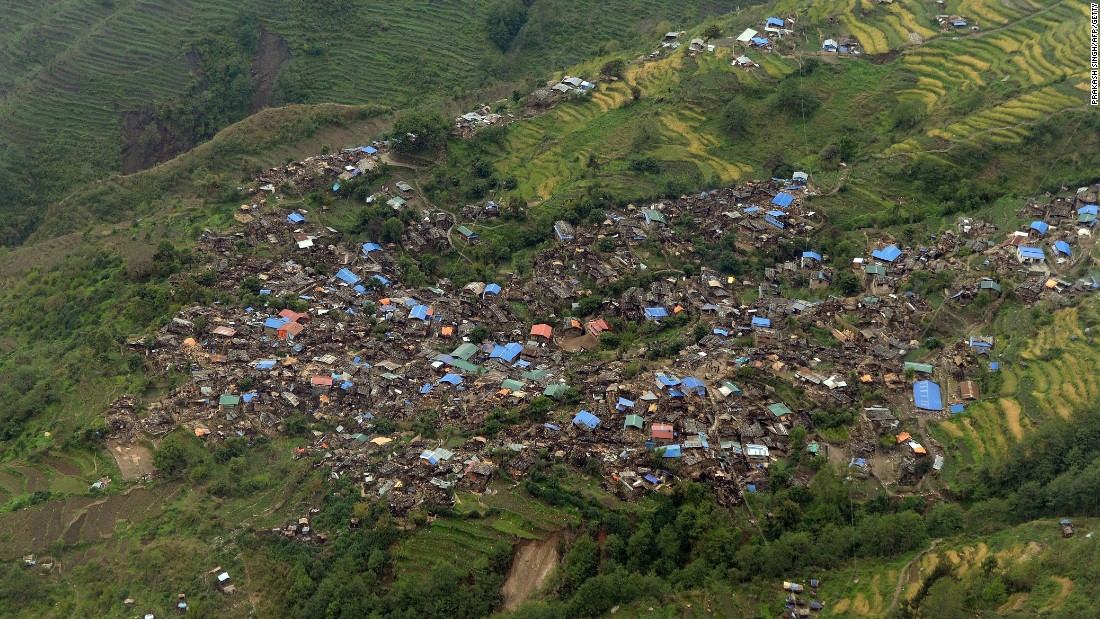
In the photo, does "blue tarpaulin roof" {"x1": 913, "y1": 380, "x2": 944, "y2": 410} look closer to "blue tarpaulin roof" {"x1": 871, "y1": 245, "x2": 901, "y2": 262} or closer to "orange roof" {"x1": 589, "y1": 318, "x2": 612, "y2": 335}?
"blue tarpaulin roof" {"x1": 871, "y1": 245, "x2": 901, "y2": 262}

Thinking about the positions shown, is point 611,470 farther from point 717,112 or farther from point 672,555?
point 717,112

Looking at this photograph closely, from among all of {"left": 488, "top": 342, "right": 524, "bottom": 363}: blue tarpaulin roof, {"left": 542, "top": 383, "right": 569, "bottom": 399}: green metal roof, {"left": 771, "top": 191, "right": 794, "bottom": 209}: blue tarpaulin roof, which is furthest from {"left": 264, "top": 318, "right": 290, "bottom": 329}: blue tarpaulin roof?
{"left": 771, "top": 191, "right": 794, "bottom": 209}: blue tarpaulin roof

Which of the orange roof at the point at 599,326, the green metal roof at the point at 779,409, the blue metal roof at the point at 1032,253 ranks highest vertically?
the blue metal roof at the point at 1032,253

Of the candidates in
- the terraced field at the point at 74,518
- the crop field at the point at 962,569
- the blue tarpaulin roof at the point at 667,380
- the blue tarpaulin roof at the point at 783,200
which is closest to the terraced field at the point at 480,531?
the blue tarpaulin roof at the point at 667,380

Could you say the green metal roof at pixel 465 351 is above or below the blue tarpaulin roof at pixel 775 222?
below

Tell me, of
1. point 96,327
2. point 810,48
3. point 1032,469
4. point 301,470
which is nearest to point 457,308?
point 301,470

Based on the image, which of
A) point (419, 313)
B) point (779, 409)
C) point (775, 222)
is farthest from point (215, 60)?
point (779, 409)

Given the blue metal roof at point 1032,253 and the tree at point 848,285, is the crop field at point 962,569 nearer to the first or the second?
the tree at point 848,285
